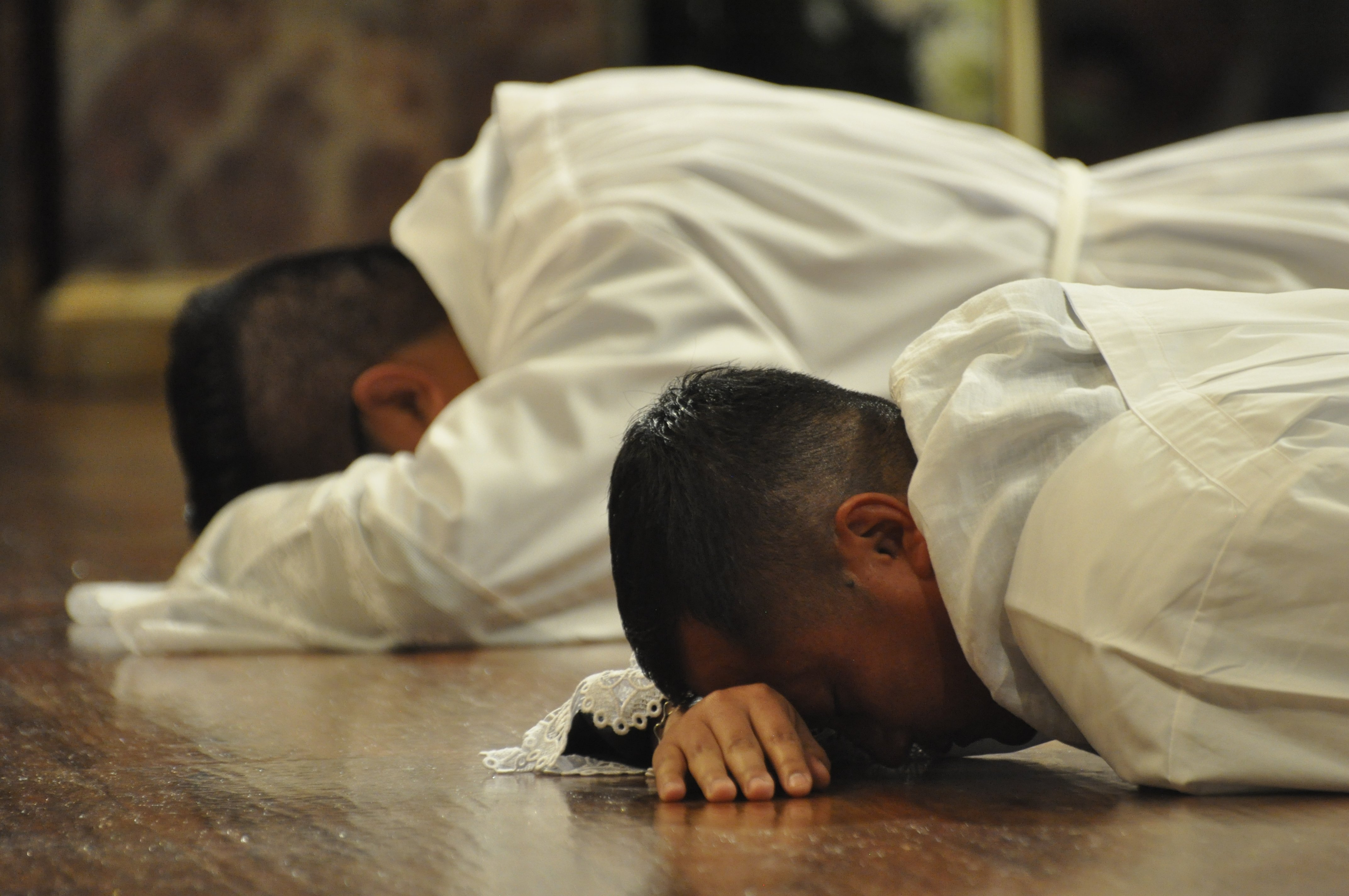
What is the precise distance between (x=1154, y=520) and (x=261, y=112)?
545cm

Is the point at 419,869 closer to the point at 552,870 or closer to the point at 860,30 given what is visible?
the point at 552,870

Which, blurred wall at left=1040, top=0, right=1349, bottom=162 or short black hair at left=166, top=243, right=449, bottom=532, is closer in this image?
short black hair at left=166, top=243, right=449, bottom=532

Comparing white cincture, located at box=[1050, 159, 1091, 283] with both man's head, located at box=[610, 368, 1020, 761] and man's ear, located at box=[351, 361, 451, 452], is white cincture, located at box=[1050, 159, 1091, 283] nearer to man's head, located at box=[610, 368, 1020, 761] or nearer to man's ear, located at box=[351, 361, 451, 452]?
man's ear, located at box=[351, 361, 451, 452]

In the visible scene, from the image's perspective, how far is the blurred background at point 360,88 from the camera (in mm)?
5371

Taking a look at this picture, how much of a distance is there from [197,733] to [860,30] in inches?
181

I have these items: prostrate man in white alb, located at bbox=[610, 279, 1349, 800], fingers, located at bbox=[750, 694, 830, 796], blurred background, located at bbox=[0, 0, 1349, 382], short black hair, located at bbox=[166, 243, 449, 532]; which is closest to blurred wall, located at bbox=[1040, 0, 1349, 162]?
blurred background, located at bbox=[0, 0, 1349, 382]

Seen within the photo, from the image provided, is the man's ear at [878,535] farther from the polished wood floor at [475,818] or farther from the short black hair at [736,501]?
the polished wood floor at [475,818]

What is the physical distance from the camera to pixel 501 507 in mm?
1871

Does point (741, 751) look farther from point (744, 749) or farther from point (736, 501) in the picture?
point (736, 501)

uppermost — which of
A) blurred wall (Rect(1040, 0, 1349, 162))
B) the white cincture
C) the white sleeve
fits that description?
blurred wall (Rect(1040, 0, 1349, 162))

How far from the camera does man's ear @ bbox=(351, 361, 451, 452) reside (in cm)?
228

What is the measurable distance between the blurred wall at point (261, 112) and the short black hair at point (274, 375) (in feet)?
11.6

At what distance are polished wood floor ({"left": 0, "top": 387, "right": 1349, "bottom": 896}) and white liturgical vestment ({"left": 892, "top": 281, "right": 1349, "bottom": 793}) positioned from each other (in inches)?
2.2

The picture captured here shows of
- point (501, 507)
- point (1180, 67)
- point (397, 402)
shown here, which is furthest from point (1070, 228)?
point (1180, 67)
